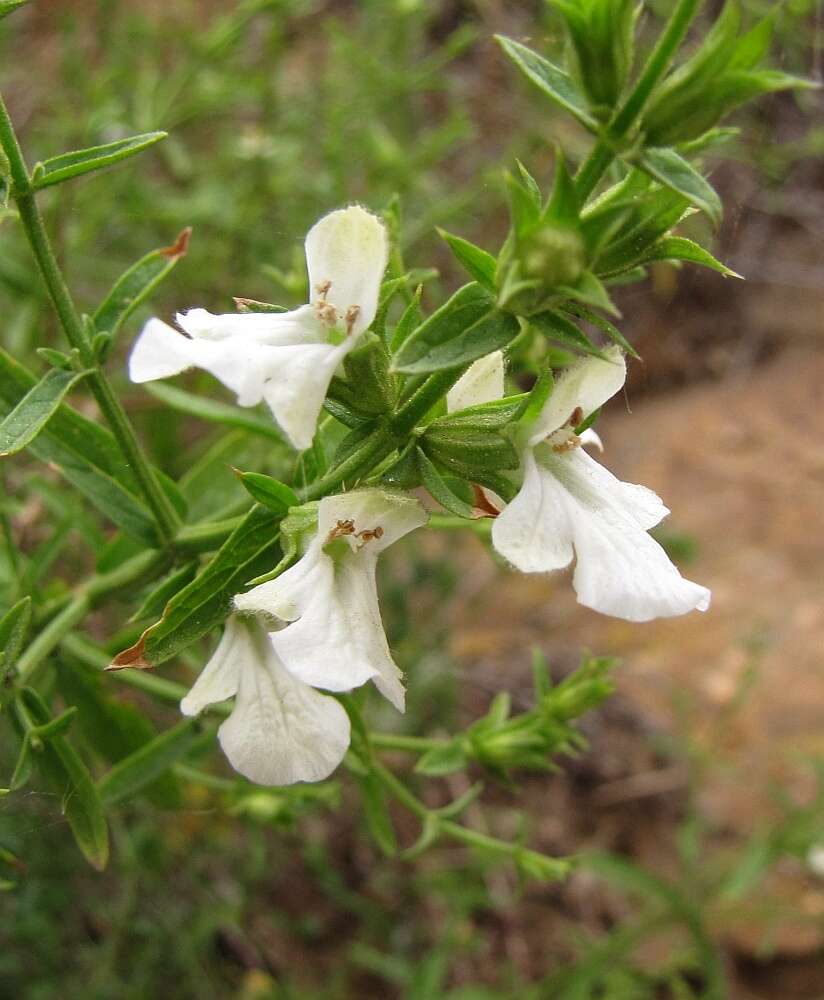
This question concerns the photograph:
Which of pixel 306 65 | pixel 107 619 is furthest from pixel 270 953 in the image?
pixel 306 65

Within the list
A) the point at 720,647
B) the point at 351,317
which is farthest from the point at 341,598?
the point at 720,647

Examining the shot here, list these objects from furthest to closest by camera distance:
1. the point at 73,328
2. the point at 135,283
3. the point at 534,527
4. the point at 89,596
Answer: the point at 89,596 < the point at 135,283 < the point at 73,328 < the point at 534,527

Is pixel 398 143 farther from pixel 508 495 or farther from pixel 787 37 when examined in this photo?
pixel 508 495

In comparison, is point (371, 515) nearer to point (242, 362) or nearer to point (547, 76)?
point (242, 362)

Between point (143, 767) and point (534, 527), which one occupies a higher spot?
point (534, 527)

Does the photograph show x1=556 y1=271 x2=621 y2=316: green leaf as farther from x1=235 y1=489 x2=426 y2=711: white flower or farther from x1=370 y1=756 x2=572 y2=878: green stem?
x1=370 y1=756 x2=572 y2=878: green stem

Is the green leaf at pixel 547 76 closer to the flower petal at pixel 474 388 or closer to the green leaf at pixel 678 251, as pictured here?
the green leaf at pixel 678 251
